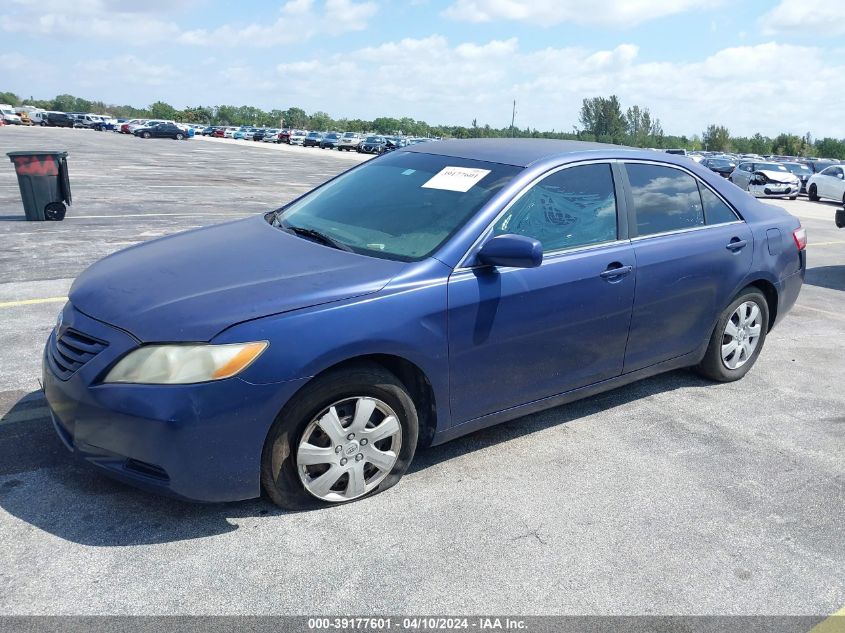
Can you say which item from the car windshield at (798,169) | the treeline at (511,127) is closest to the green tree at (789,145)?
the treeline at (511,127)

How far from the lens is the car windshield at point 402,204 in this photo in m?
3.62

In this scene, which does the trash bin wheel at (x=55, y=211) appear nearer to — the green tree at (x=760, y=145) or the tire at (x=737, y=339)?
the tire at (x=737, y=339)

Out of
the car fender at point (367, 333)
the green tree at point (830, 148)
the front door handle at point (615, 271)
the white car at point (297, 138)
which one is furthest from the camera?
the green tree at point (830, 148)

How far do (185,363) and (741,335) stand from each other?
388 cm

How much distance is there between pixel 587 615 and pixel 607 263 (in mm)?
1974

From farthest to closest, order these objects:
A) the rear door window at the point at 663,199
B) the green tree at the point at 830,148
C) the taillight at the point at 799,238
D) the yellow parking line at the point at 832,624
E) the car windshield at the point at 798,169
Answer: the green tree at the point at 830,148 < the car windshield at the point at 798,169 < the taillight at the point at 799,238 < the rear door window at the point at 663,199 < the yellow parking line at the point at 832,624

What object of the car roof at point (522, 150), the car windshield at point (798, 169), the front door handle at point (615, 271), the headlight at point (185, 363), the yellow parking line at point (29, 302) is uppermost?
the car roof at point (522, 150)

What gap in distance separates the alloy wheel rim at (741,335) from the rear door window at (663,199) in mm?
776

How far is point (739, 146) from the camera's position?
8344 cm

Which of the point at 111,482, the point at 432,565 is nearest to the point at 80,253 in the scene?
the point at 111,482

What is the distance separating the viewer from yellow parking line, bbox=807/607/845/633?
2.66 metres

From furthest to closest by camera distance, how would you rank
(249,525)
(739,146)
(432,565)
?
1. (739,146)
2. (249,525)
3. (432,565)

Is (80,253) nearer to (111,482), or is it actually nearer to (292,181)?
(111,482)

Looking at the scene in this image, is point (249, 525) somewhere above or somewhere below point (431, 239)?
below
